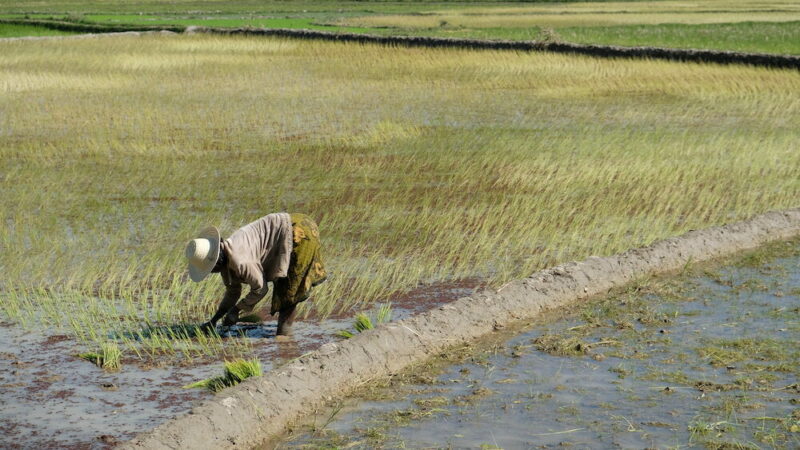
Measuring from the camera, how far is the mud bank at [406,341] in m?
4.01

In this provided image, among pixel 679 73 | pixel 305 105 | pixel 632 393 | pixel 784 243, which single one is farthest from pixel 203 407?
pixel 679 73

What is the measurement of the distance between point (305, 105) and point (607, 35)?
14498mm

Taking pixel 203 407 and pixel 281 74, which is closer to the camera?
pixel 203 407

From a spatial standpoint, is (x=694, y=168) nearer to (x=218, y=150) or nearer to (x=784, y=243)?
(x=784, y=243)

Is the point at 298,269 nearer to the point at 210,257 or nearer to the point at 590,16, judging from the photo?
the point at 210,257

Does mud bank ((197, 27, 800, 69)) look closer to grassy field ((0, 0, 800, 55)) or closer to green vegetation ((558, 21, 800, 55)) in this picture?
green vegetation ((558, 21, 800, 55))

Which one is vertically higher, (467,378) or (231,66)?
(467,378)

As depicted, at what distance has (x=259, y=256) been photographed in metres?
5.24

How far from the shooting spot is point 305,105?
14.9 metres

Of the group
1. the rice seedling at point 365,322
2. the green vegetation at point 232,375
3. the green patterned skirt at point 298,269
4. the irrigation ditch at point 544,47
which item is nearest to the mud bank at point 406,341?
the green vegetation at point 232,375

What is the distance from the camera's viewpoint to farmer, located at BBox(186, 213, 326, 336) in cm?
509

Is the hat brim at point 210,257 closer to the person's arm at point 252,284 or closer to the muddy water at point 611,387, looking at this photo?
the person's arm at point 252,284

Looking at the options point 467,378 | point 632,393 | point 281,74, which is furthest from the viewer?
point 281,74

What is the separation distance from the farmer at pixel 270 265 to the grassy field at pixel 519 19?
1716cm
